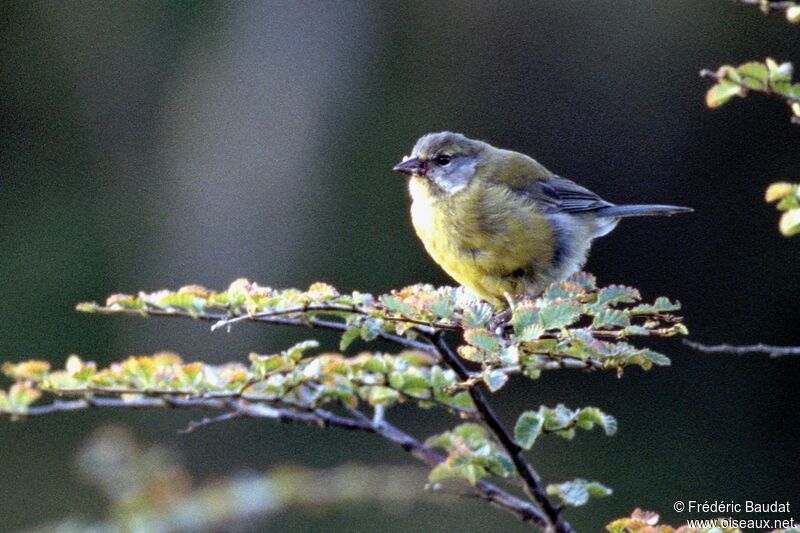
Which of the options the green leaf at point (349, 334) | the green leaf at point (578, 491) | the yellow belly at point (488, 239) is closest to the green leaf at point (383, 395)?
the green leaf at point (349, 334)

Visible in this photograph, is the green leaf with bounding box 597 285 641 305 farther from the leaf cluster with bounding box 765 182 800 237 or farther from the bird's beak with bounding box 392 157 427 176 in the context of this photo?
the bird's beak with bounding box 392 157 427 176

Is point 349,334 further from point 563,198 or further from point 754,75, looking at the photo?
point 563,198

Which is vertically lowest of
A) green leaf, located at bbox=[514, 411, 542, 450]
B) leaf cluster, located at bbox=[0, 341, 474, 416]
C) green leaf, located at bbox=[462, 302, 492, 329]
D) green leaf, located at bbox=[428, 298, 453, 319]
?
green leaf, located at bbox=[514, 411, 542, 450]

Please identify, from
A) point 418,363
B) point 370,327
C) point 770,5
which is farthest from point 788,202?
point 418,363

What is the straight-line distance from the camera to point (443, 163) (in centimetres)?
443

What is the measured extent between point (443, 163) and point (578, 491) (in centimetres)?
214

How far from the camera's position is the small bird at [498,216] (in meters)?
4.00

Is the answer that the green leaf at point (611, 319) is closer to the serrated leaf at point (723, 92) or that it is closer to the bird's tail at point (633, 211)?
the serrated leaf at point (723, 92)

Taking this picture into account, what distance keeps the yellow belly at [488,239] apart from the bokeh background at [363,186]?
3524 millimetres

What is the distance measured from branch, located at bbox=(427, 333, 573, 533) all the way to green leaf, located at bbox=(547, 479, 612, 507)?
0.06 meters

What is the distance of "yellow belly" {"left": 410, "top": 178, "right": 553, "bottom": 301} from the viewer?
3.98 meters

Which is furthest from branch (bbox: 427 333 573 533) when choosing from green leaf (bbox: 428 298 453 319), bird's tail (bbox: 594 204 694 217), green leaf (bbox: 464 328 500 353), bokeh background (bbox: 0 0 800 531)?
bokeh background (bbox: 0 0 800 531)

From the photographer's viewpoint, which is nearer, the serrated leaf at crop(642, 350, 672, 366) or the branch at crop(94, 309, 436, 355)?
the serrated leaf at crop(642, 350, 672, 366)

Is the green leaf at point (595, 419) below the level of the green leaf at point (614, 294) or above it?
below
